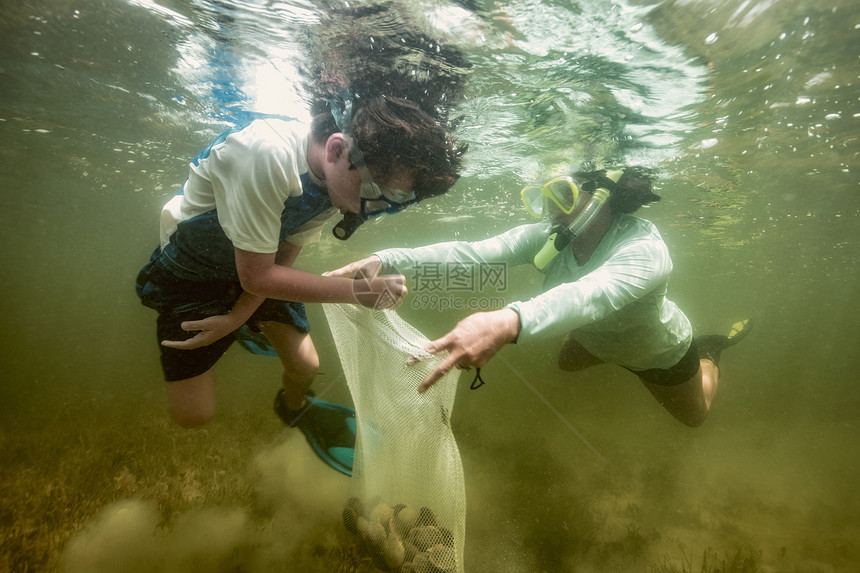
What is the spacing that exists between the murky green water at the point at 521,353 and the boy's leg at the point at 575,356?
1.08 meters

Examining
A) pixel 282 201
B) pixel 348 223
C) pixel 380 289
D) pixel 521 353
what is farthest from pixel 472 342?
pixel 521 353

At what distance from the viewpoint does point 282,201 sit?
2.32 meters

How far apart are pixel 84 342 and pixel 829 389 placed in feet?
254

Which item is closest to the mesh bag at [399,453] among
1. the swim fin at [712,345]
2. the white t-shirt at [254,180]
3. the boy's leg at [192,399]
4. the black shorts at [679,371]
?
the white t-shirt at [254,180]

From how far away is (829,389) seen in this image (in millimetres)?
30109

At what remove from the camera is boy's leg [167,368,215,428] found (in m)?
3.81

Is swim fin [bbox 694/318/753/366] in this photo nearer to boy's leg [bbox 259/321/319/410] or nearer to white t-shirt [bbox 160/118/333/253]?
boy's leg [bbox 259/321/319/410]

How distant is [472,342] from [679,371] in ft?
15.2

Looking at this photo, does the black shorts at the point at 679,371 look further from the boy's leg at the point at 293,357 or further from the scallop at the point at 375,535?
the boy's leg at the point at 293,357

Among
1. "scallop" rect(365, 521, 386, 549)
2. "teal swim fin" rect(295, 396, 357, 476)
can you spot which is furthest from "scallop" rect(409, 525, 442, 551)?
"teal swim fin" rect(295, 396, 357, 476)

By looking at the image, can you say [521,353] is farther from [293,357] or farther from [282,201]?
[282,201]

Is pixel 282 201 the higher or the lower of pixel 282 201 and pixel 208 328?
the higher

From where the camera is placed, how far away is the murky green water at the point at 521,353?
17.7 feet

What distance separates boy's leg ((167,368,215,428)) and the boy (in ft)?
2.17
